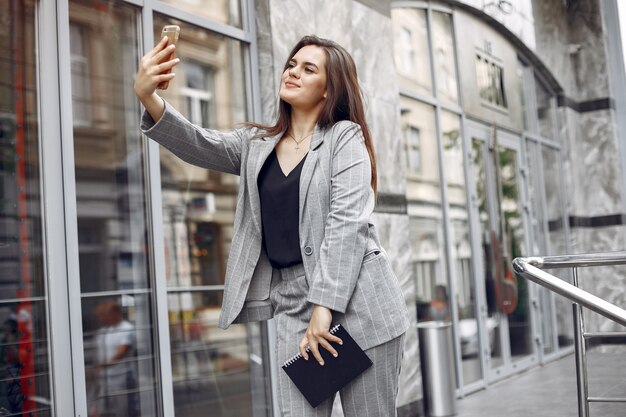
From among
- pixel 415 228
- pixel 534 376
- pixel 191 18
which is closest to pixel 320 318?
pixel 191 18

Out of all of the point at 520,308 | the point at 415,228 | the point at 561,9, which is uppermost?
the point at 561,9

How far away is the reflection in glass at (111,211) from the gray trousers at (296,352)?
1528 mm

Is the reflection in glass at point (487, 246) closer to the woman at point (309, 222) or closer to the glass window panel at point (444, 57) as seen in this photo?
the glass window panel at point (444, 57)

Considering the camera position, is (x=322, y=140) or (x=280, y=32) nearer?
(x=322, y=140)

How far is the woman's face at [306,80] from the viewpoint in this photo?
7.26 ft

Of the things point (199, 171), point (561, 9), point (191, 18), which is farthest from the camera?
point (561, 9)

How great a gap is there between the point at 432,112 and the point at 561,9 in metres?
4.09

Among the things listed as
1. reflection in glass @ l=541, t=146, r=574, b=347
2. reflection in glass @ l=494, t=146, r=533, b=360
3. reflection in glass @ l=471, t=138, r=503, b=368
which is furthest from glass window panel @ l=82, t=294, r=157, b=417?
reflection in glass @ l=541, t=146, r=574, b=347

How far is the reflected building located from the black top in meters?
1.49

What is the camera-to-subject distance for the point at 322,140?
217 cm

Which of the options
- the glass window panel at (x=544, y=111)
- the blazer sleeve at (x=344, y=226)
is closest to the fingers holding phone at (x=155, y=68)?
the blazer sleeve at (x=344, y=226)

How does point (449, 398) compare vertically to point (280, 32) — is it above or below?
below

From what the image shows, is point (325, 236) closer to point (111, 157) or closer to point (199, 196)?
point (111, 157)

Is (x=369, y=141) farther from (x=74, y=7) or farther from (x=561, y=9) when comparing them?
(x=561, y=9)
